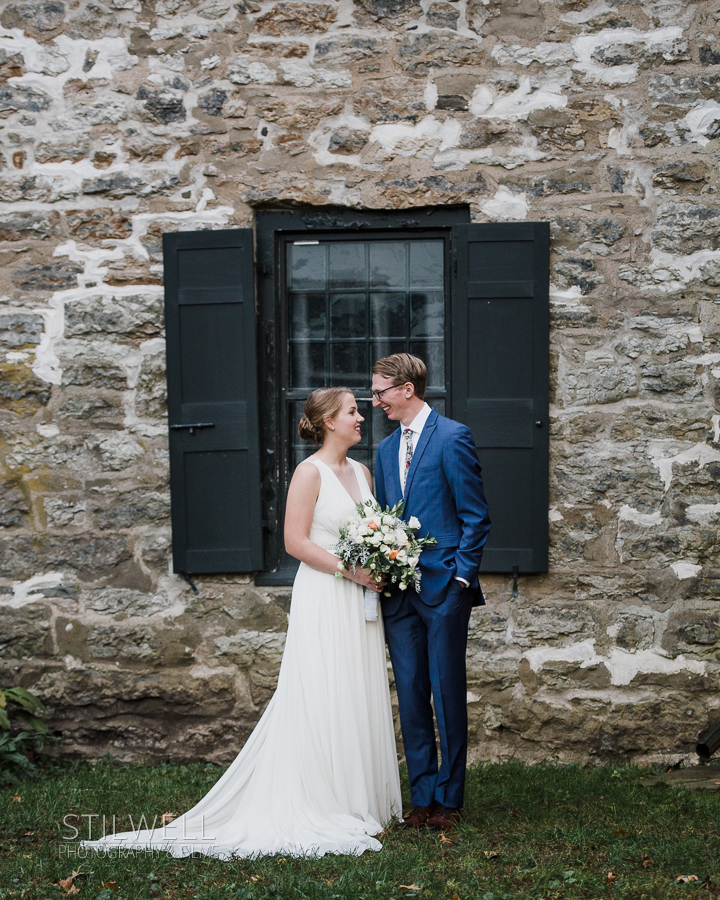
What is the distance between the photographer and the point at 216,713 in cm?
501

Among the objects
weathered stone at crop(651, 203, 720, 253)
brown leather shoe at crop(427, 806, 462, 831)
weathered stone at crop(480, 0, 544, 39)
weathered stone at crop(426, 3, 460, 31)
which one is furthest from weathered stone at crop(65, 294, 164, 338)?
brown leather shoe at crop(427, 806, 462, 831)

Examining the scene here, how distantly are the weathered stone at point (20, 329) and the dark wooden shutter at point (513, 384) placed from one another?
2406mm

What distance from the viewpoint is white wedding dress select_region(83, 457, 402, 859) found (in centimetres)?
355

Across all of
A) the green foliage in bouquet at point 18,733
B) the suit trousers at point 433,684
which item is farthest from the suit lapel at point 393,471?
the green foliage in bouquet at point 18,733

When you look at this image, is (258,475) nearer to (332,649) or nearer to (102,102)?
(332,649)

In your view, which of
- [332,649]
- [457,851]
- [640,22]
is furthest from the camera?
[640,22]

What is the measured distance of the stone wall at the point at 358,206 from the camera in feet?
A: 15.7

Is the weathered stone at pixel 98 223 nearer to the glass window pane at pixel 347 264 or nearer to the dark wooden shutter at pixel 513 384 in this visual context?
the glass window pane at pixel 347 264

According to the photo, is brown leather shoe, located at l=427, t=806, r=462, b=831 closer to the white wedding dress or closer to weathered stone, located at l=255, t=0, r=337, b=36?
the white wedding dress

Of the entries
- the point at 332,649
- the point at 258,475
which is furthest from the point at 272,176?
the point at 332,649

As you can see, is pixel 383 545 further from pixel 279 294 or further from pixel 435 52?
pixel 435 52

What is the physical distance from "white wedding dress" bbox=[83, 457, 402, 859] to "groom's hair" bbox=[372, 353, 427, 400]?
487mm

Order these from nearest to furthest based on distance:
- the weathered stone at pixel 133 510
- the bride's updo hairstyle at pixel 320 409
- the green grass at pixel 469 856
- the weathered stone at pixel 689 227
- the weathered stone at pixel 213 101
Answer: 1. the green grass at pixel 469 856
2. the bride's updo hairstyle at pixel 320 409
3. the weathered stone at pixel 689 227
4. the weathered stone at pixel 213 101
5. the weathered stone at pixel 133 510

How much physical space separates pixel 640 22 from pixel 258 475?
3.20 m
